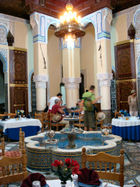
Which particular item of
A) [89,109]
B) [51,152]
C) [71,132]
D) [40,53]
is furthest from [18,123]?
[40,53]

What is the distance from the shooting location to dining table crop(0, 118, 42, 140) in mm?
5555

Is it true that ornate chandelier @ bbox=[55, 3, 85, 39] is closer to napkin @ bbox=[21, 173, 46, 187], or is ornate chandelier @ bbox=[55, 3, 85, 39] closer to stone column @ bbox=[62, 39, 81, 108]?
stone column @ bbox=[62, 39, 81, 108]

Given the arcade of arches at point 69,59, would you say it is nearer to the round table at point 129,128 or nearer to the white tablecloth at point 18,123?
the white tablecloth at point 18,123

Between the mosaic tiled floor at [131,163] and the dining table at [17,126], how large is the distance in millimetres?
377

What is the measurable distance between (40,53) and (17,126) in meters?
3.53

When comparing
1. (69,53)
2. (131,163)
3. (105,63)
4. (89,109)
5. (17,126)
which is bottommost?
(131,163)

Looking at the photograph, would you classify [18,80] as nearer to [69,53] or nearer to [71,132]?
[69,53]

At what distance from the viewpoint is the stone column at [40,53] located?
8.16 m

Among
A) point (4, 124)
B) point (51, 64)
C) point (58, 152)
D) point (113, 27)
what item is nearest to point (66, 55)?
point (51, 64)

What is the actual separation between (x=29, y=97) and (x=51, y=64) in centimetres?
222

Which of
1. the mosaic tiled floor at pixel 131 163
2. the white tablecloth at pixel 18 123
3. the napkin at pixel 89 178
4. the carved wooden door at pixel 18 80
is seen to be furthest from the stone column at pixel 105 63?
the napkin at pixel 89 178

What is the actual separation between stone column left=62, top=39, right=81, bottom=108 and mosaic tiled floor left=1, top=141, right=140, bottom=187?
14.2 ft

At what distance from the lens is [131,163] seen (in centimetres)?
361

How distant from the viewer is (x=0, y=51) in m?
8.16
